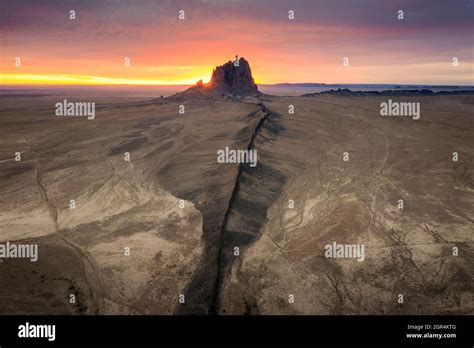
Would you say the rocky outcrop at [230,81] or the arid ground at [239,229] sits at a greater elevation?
the rocky outcrop at [230,81]

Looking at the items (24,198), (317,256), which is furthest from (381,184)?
(24,198)

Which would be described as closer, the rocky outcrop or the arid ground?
the arid ground

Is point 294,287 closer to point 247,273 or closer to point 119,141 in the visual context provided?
point 247,273

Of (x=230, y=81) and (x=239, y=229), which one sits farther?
(x=230, y=81)

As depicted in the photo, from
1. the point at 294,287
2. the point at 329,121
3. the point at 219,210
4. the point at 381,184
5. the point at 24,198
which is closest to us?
the point at 294,287

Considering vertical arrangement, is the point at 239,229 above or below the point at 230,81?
below

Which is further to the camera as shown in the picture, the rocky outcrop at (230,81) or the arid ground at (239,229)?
the rocky outcrop at (230,81)

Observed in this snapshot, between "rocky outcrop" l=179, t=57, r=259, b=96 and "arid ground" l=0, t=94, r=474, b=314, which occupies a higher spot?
"rocky outcrop" l=179, t=57, r=259, b=96

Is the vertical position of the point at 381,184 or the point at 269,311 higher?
the point at 381,184
